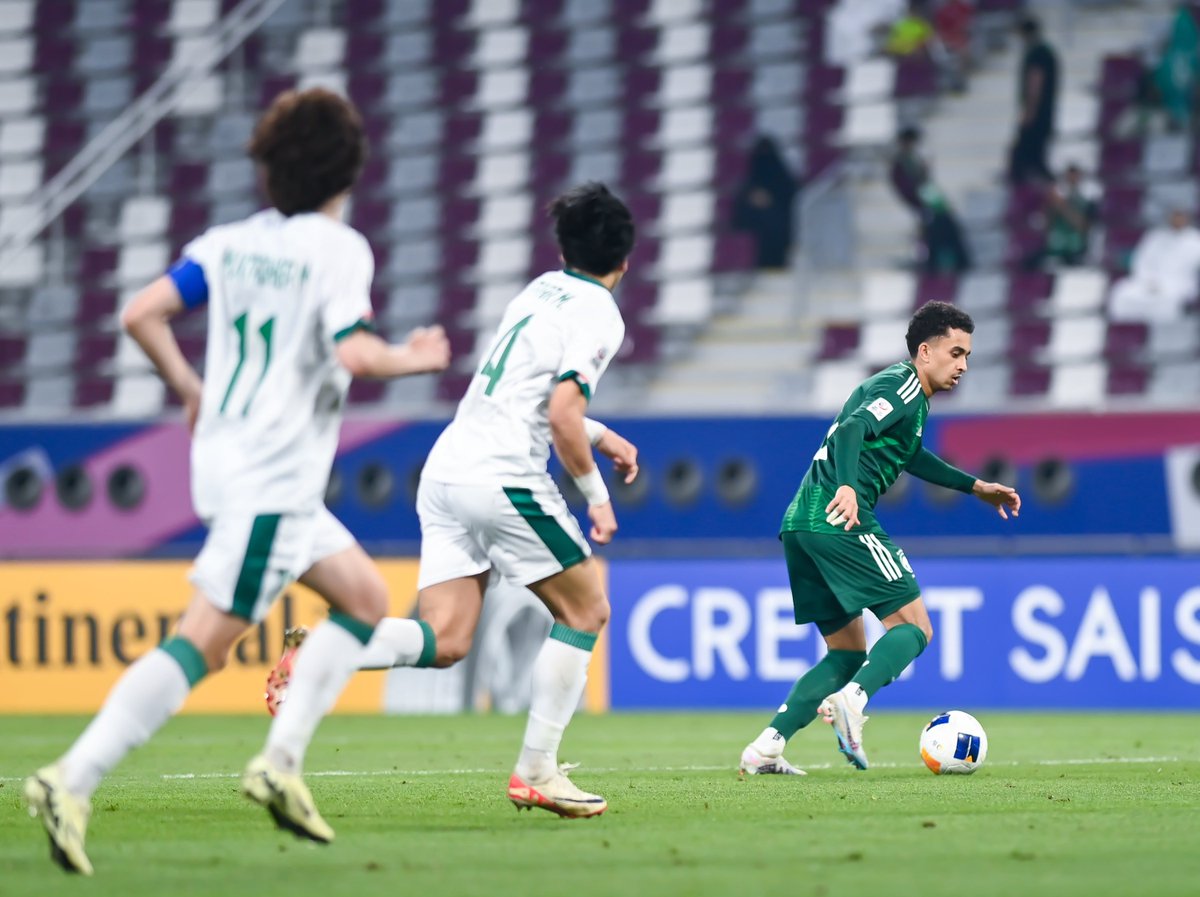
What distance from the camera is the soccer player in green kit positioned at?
9133 millimetres

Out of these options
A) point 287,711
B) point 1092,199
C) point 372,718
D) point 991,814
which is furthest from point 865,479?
point 1092,199

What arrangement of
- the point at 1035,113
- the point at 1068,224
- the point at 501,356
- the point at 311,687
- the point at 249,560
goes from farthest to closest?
1. the point at 1035,113
2. the point at 1068,224
3. the point at 501,356
4. the point at 311,687
5. the point at 249,560

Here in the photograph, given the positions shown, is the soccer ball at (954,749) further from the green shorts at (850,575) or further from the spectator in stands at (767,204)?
the spectator in stands at (767,204)

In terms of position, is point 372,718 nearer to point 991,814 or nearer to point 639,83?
point 991,814

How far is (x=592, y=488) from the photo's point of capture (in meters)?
6.94

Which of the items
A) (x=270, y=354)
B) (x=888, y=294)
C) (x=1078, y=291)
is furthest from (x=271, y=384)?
(x=888, y=294)

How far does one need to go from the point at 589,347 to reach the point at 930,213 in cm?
1389

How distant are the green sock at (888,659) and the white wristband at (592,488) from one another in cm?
250

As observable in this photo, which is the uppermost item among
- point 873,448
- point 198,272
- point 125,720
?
point 198,272

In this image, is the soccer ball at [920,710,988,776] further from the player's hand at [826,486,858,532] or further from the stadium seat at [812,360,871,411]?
the stadium seat at [812,360,871,411]

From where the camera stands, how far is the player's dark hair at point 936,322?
9281 mm

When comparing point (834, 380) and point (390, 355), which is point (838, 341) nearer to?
point (834, 380)

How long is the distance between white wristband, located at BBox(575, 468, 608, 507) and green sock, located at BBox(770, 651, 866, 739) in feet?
7.96

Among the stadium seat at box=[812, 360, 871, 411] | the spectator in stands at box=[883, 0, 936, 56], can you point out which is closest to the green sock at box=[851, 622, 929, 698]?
the stadium seat at box=[812, 360, 871, 411]
